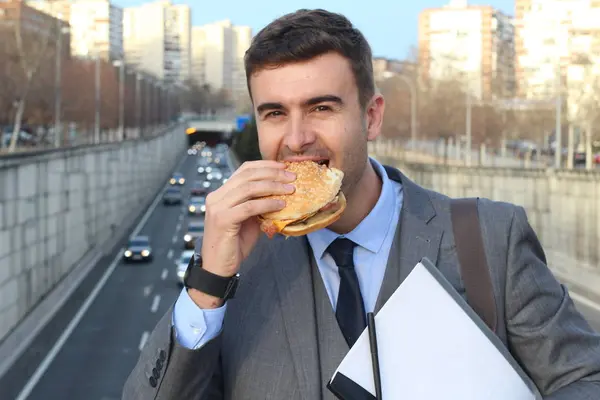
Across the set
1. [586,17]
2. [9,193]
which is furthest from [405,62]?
[9,193]

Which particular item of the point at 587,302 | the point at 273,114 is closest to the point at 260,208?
the point at 273,114

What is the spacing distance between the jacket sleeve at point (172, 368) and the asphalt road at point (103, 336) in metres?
14.8

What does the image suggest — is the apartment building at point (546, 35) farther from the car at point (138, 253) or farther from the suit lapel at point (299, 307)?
the suit lapel at point (299, 307)

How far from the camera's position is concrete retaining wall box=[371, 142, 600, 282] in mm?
26141

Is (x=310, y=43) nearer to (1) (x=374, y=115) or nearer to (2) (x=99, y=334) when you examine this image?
(1) (x=374, y=115)

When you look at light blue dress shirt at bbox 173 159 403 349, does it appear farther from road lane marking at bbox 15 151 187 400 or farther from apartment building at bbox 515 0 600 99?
apartment building at bbox 515 0 600 99

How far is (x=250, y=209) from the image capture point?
8.94 ft

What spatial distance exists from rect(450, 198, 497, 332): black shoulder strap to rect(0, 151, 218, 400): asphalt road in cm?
1487

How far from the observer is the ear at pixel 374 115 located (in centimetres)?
307

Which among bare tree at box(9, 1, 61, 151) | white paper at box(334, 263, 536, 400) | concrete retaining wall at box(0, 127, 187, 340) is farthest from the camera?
bare tree at box(9, 1, 61, 151)

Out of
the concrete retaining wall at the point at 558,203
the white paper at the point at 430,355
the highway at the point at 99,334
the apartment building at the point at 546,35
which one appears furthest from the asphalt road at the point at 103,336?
the apartment building at the point at 546,35

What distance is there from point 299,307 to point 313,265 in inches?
6.7

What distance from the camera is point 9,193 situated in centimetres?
2150

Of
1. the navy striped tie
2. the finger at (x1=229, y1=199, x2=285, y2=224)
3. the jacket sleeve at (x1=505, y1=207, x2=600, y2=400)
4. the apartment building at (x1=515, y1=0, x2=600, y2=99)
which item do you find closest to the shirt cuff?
the finger at (x1=229, y1=199, x2=285, y2=224)
